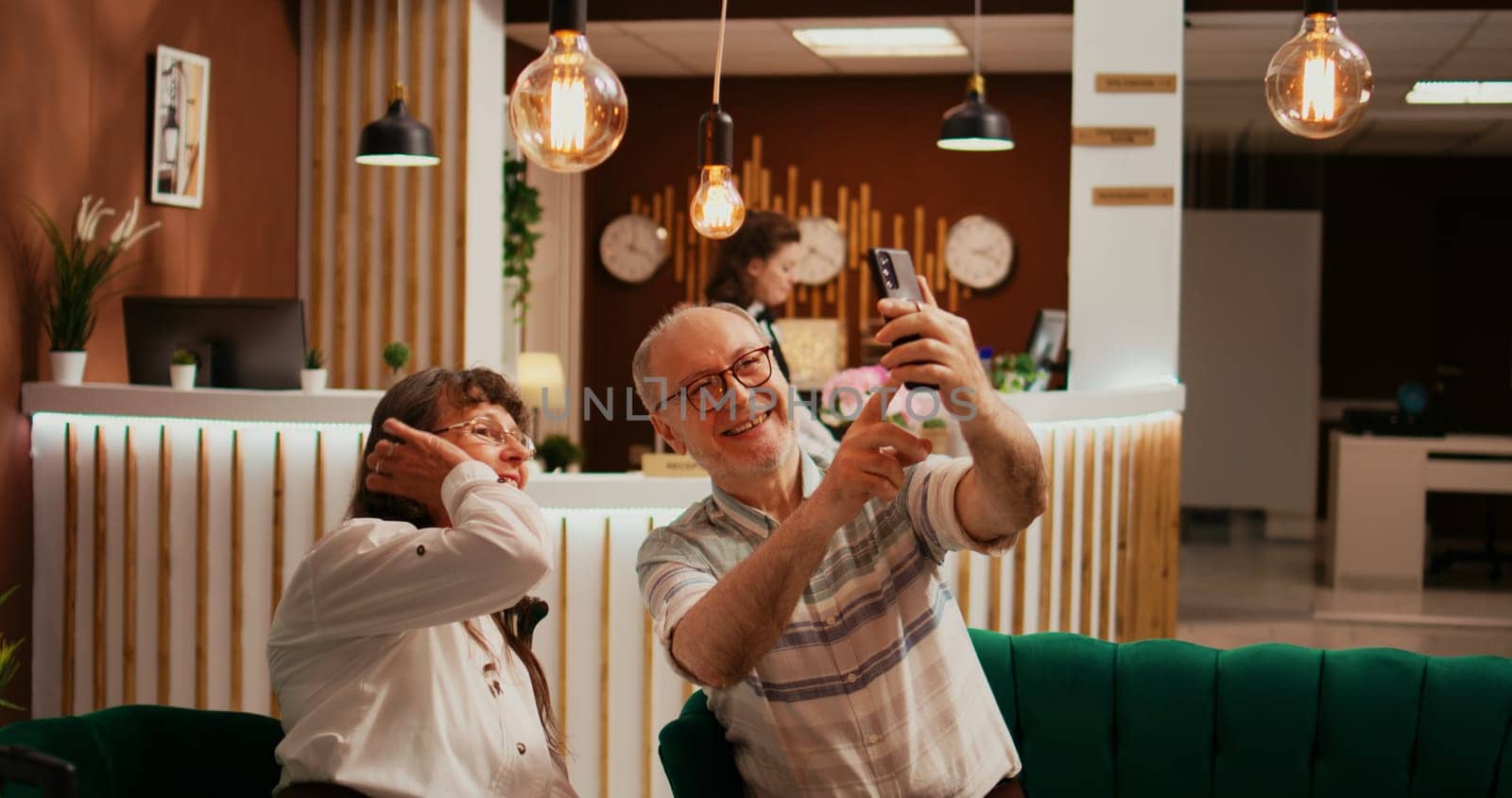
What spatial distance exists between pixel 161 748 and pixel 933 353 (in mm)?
1378

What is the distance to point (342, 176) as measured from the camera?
6.52 metres

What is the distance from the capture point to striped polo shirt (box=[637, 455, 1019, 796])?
78.7 inches

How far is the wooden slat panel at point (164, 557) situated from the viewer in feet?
14.6

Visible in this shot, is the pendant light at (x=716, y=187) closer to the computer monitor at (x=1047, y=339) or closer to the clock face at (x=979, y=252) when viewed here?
the computer monitor at (x=1047, y=339)

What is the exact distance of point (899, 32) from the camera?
313 inches

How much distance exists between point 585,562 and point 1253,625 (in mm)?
4611

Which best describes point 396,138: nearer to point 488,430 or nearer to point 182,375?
point 182,375

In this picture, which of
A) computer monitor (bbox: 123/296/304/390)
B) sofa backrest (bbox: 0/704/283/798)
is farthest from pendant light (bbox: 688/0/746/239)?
computer monitor (bbox: 123/296/304/390)

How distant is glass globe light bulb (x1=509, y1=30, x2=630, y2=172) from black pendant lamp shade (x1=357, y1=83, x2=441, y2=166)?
11.0ft

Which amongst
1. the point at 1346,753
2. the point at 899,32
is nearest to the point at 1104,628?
the point at 1346,753

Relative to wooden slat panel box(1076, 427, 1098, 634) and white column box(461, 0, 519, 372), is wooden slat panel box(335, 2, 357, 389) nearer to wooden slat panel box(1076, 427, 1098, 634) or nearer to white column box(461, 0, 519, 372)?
white column box(461, 0, 519, 372)

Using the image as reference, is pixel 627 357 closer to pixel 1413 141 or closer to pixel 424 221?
pixel 424 221

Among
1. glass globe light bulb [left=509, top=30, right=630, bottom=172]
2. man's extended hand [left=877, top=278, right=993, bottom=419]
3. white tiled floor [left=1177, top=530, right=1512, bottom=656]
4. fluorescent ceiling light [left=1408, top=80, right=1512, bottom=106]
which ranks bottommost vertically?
white tiled floor [left=1177, top=530, right=1512, bottom=656]

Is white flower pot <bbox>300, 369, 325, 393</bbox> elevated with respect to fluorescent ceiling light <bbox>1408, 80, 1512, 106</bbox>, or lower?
lower
